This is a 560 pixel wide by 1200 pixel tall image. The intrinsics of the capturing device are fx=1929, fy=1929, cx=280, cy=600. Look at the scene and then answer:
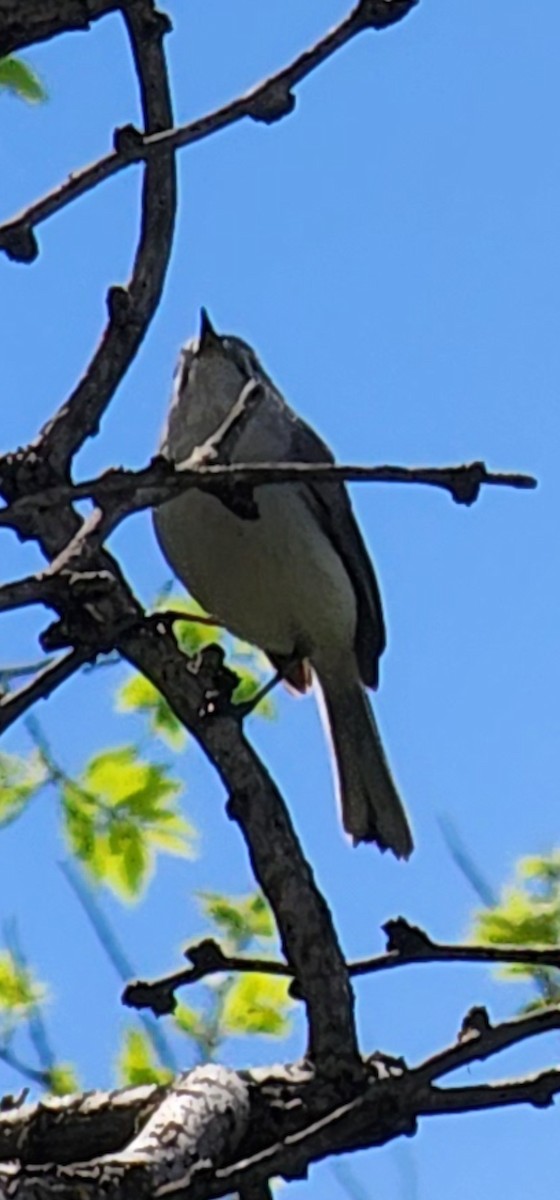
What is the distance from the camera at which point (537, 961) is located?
208cm

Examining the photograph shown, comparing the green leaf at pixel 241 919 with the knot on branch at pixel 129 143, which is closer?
the knot on branch at pixel 129 143

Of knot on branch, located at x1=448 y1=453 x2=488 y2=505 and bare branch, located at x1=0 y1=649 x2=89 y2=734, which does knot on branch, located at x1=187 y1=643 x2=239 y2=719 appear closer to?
bare branch, located at x1=0 y1=649 x2=89 y2=734

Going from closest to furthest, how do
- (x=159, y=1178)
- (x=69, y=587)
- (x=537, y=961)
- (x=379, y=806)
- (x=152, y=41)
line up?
1. (x=537, y=961)
2. (x=69, y=587)
3. (x=159, y=1178)
4. (x=152, y=41)
5. (x=379, y=806)

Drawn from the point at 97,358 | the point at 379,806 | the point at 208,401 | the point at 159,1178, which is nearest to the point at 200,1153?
the point at 159,1178

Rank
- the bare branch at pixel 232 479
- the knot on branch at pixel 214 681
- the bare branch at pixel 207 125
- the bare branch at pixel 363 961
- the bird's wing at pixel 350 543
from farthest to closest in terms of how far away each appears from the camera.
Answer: the bird's wing at pixel 350 543 → the knot on branch at pixel 214 681 → the bare branch at pixel 207 125 → the bare branch at pixel 363 961 → the bare branch at pixel 232 479

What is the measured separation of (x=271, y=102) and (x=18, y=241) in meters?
0.35

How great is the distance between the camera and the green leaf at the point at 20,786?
4.65 meters

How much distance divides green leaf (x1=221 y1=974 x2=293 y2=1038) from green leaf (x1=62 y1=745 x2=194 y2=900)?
40cm

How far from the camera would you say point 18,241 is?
2316 mm

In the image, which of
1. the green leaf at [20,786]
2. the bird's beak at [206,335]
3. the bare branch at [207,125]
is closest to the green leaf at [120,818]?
the green leaf at [20,786]

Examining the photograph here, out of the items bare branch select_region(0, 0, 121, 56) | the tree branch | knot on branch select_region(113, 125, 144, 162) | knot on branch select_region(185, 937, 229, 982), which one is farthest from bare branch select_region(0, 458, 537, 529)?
bare branch select_region(0, 0, 121, 56)

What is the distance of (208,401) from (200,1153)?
8.45 feet

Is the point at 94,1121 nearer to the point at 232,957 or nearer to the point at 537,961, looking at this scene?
the point at 232,957

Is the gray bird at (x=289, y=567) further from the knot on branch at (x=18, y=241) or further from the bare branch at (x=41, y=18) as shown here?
the knot on branch at (x=18, y=241)
